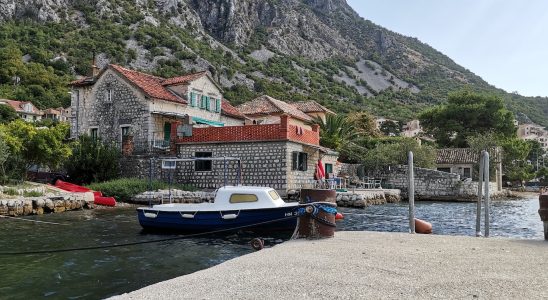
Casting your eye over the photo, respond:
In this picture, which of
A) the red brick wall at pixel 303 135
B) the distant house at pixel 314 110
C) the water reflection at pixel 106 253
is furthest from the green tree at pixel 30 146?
the distant house at pixel 314 110

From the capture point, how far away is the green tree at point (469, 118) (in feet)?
205

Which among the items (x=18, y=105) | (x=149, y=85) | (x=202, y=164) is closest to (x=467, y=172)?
(x=202, y=164)

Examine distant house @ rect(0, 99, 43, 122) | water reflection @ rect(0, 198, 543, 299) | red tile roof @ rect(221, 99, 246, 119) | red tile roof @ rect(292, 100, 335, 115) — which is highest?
distant house @ rect(0, 99, 43, 122)

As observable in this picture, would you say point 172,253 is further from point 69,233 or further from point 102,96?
point 102,96

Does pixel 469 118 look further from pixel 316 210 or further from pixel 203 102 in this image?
pixel 316 210

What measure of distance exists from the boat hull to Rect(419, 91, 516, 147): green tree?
5260 cm

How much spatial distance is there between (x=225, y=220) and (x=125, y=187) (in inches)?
579

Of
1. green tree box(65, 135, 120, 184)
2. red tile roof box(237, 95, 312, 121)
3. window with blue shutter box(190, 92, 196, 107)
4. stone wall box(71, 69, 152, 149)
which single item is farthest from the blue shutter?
green tree box(65, 135, 120, 184)

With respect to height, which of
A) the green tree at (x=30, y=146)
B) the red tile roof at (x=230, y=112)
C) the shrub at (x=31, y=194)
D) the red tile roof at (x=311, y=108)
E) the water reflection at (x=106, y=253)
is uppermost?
the red tile roof at (x=311, y=108)

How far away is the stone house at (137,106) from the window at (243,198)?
1653cm

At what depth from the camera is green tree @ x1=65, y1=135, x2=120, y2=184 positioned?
105 feet

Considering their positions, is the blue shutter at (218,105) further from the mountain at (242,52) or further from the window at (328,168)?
the mountain at (242,52)

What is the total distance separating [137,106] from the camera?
33.9m

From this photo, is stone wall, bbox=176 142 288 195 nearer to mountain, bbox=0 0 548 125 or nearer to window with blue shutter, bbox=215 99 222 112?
window with blue shutter, bbox=215 99 222 112
